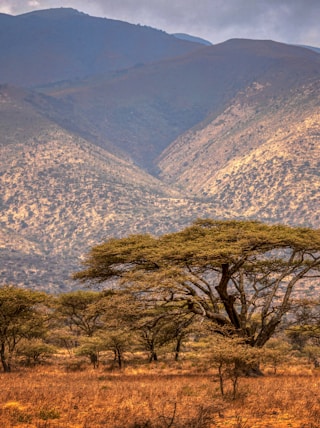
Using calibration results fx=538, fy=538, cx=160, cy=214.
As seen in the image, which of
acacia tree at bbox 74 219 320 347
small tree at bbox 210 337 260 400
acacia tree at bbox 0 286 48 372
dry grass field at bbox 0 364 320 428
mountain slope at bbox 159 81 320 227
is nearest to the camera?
dry grass field at bbox 0 364 320 428

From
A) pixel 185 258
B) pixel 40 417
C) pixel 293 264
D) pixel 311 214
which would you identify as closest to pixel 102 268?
pixel 185 258

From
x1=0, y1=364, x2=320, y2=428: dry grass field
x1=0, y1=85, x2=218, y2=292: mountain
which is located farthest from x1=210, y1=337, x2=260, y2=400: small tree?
x1=0, y1=85, x2=218, y2=292: mountain

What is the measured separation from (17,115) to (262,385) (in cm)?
18550

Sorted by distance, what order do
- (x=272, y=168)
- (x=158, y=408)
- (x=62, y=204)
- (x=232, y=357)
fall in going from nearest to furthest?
(x=158, y=408) → (x=232, y=357) → (x=62, y=204) → (x=272, y=168)

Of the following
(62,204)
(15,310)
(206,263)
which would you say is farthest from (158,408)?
(62,204)

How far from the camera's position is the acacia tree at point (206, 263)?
24.4 m

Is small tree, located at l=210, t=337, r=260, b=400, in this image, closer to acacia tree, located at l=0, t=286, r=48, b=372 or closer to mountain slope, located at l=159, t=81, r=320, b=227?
acacia tree, located at l=0, t=286, r=48, b=372

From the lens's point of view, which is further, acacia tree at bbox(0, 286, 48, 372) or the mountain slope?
the mountain slope

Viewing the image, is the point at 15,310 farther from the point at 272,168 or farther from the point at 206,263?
the point at 272,168

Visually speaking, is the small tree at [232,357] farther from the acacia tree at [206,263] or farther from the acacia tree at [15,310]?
the acacia tree at [15,310]

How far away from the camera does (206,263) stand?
24.6m

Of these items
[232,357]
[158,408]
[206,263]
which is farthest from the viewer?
[206,263]

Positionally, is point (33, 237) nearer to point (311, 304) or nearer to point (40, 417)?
point (311, 304)

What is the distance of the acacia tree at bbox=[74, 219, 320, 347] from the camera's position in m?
24.4
